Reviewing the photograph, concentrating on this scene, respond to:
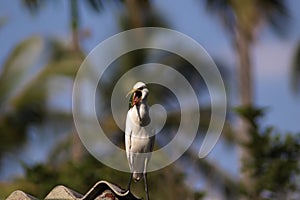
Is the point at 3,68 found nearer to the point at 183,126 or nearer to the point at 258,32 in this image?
the point at 183,126

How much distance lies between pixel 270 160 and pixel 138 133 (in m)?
10.8

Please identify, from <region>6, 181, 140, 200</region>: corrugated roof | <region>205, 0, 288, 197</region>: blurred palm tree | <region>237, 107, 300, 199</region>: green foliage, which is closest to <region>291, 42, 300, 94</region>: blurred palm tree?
<region>205, 0, 288, 197</region>: blurred palm tree

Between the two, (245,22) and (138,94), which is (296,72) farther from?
(138,94)

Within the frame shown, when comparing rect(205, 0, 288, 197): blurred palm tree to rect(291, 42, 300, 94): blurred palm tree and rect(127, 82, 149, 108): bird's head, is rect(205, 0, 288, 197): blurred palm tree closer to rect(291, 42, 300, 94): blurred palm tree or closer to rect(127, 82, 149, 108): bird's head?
rect(291, 42, 300, 94): blurred palm tree

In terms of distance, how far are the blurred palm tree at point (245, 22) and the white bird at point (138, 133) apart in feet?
57.3

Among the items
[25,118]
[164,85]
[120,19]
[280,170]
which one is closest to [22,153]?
[25,118]

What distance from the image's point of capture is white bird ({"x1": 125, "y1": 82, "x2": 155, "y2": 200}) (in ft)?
27.6

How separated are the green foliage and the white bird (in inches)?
394

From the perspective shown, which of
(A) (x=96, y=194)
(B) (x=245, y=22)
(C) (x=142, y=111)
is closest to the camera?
(C) (x=142, y=111)

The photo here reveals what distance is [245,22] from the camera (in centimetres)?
2755

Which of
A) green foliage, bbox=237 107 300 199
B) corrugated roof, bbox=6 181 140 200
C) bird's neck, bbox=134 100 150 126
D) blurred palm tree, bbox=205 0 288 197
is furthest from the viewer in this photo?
blurred palm tree, bbox=205 0 288 197

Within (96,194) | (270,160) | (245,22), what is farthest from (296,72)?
(96,194)

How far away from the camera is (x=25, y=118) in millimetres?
27156

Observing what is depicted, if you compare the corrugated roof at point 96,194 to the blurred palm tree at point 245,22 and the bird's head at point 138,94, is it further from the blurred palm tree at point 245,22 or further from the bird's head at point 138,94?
the blurred palm tree at point 245,22
